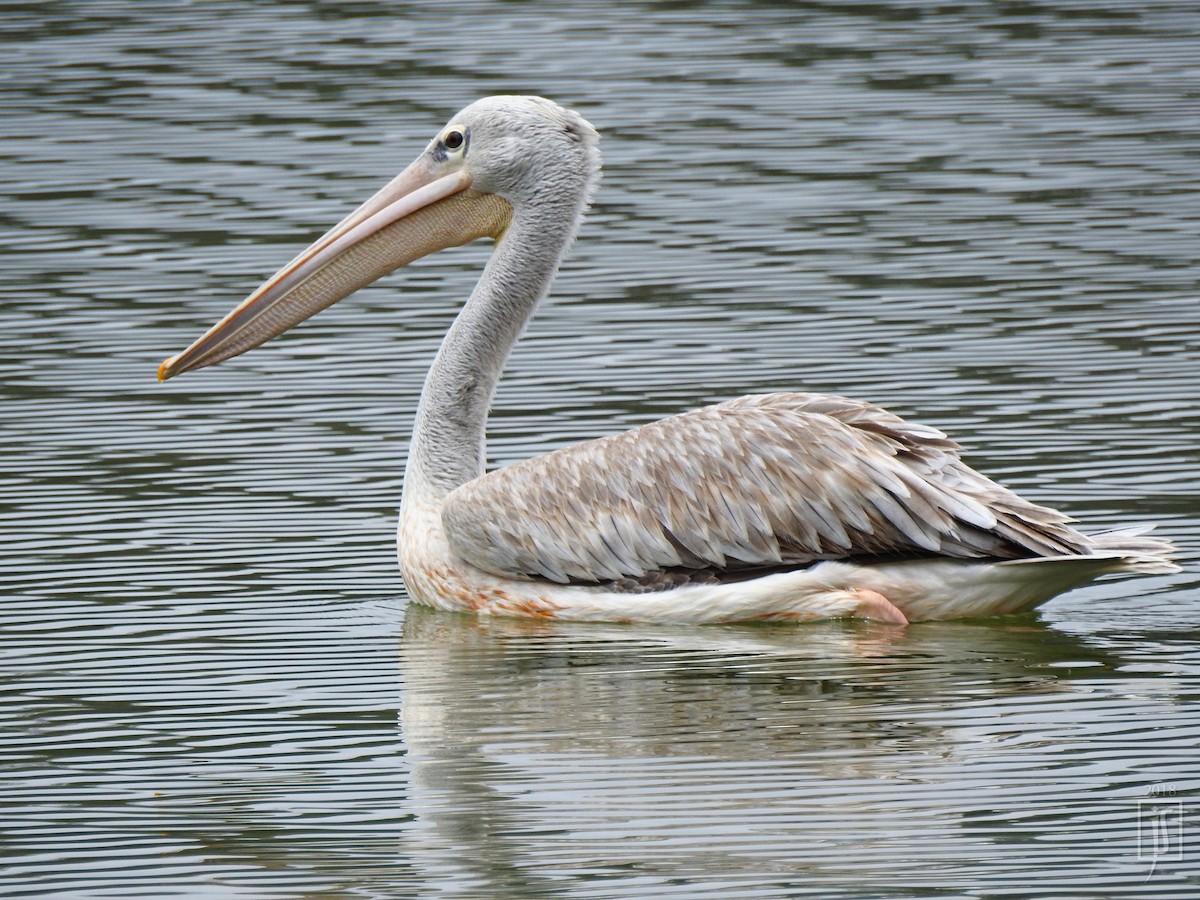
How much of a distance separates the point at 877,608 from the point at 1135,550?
61cm

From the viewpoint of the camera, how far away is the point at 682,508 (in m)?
5.59

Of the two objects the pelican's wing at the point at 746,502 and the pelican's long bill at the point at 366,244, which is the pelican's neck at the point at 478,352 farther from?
the pelican's wing at the point at 746,502

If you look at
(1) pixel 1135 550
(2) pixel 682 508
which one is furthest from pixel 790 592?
(1) pixel 1135 550

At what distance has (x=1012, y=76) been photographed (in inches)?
516

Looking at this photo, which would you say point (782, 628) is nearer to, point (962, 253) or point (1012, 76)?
point (962, 253)

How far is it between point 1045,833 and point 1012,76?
31.7 feet

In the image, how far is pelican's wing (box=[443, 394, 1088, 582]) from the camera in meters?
5.34

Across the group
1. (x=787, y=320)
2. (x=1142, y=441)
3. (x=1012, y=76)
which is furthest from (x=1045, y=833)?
(x=1012, y=76)

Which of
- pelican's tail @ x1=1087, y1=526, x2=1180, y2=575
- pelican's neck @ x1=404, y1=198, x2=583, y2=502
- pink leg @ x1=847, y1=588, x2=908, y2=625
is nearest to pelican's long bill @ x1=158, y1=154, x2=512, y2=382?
pelican's neck @ x1=404, y1=198, x2=583, y2=502

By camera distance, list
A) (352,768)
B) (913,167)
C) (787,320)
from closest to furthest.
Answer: (352,768), (787,320), (913,167)

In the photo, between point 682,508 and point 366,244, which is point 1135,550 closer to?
point 682,508

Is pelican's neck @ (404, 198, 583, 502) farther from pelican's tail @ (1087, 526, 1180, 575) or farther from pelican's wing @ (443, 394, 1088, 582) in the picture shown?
pelican's tail @ (1087, 526, 1180, 575)

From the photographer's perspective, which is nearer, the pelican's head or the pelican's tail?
the pelican's tail

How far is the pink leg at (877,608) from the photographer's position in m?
5.42
